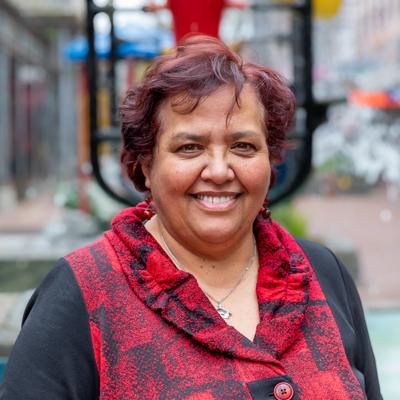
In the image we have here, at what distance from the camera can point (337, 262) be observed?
2105mm

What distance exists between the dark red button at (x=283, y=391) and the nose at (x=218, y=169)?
1.59ft

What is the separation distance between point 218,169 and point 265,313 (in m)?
0.38

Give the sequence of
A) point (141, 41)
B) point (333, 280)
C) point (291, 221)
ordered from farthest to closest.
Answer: point (291, 221) < point (141, 41) < point (333, 280)

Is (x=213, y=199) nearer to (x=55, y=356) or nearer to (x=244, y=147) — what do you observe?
(x=244, y=147)

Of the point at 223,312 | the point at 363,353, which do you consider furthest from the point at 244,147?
the point at 363,353

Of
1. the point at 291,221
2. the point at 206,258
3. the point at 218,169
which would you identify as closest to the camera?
the point at 218,169

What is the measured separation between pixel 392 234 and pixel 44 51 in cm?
1383

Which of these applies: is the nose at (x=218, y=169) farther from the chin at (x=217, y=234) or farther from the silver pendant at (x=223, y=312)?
the silver pendant at (x=223, y=312)

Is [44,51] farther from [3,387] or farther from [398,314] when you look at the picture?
[3,387]

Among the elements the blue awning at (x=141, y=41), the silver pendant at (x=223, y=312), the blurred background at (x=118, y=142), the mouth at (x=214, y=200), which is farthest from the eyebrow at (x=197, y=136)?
the blue awning at (x=141, y=41)

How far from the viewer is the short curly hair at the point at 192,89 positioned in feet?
5.79

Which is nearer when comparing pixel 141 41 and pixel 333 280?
pixel 333 280

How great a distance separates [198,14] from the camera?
137 inches

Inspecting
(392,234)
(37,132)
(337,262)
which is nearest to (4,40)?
(37,132)
